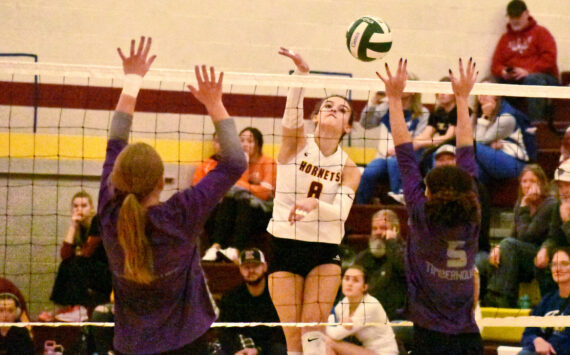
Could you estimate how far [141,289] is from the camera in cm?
346

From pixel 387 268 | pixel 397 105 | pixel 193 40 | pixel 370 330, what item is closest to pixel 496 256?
pixel 387 268


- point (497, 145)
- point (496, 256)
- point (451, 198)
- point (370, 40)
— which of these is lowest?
point (496, 256)

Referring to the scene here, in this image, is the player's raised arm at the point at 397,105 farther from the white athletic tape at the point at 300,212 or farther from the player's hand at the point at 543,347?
the player's hand at the point at 543,347

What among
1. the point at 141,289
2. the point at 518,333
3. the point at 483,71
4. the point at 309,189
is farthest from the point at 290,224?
the point at 483,71

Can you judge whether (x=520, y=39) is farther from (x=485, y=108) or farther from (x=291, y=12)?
Answer: (x=291, y=12)

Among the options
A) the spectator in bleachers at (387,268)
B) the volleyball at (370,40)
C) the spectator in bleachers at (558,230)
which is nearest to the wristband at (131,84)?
the volleyball at (370,40)

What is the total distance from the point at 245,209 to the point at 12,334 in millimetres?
2207

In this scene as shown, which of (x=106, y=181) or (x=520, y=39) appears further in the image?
(x=520, y=39)

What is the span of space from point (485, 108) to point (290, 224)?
3802 mm

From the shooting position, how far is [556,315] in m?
6.23

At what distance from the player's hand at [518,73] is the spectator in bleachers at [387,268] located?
289 cm

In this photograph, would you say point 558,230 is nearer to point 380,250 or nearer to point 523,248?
point 523,248

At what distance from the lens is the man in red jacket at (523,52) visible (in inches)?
363

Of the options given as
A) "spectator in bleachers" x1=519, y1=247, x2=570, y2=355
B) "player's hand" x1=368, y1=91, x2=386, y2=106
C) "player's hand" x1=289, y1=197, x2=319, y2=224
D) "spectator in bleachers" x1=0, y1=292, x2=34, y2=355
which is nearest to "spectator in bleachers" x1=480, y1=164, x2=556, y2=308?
"spectator in bleachers" x1=519, y1=247, x2=570, y2=355
